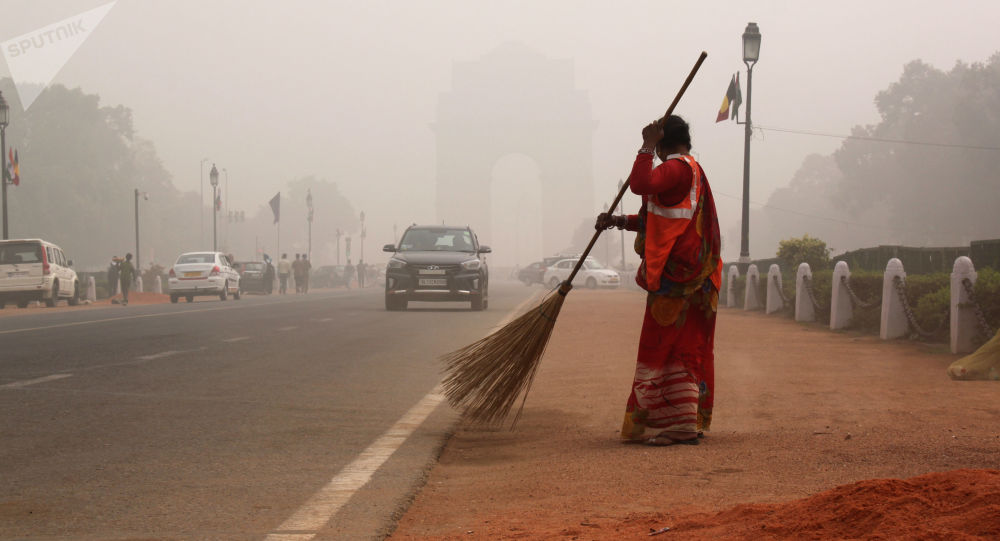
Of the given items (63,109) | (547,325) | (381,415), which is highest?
(63,109)

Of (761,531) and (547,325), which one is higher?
(547,325)

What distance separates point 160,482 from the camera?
5.07 metres

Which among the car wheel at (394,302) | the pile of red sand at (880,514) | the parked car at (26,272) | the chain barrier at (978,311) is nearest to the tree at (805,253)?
the car wheel at (394,302)

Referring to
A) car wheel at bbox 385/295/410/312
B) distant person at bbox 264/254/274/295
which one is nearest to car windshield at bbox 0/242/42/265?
car wheel at bbox 385/295/410/312

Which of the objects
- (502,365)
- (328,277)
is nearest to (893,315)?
(502,365)

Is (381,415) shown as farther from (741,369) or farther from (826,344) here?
(826,344)

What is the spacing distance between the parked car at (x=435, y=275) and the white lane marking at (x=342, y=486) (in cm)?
1475

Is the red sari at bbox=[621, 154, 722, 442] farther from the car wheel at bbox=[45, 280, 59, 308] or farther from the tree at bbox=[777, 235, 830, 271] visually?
the car wheel at bbox=[45, 280, 59, 308]

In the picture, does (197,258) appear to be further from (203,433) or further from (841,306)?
(203,433)

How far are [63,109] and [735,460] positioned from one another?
7984 cm

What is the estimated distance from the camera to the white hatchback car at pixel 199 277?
34562mm

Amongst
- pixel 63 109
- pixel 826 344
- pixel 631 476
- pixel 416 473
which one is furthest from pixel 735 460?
pixel 63 109

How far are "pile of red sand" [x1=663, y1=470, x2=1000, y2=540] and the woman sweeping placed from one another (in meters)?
1.90

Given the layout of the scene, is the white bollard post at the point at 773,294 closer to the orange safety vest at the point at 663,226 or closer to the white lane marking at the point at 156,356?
the white lane marking at the point at 156,356
